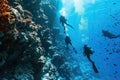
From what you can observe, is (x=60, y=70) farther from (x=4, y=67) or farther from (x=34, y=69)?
(x=4, y=67)

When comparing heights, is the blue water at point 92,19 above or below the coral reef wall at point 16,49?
above

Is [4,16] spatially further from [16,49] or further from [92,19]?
[92,19]

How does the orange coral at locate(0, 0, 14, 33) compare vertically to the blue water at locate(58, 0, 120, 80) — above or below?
below

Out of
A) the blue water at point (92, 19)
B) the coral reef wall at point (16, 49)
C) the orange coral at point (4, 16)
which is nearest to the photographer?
the orange coral at point (4, 16)

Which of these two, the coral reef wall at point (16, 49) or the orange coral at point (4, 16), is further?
the coral reef wall at point (16, 49)

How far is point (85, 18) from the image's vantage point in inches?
2392

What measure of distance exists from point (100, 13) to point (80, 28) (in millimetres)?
9605

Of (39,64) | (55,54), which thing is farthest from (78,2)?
(39,64)

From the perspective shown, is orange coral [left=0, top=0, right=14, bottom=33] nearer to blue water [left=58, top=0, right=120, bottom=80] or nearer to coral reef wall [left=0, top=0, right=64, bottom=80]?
coral reef wall [left=0, top=0, right=64, bottom=80]

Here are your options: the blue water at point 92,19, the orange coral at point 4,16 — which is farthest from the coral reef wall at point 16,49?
the blue water at point 92,19

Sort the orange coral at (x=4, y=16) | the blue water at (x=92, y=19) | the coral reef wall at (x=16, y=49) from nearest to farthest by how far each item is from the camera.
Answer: the orange coral at (x=4, y=16) < the coral reef wall at (x=16, y=49) < the blue water at (x=92, y=19)

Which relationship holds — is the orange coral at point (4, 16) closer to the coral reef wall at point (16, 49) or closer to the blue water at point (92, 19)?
the coral reef wall at point (16, 49)

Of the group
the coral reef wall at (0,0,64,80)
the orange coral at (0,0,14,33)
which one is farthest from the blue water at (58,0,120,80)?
the orange coral at (0,0,14,33)

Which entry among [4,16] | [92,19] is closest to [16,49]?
[4,16]
